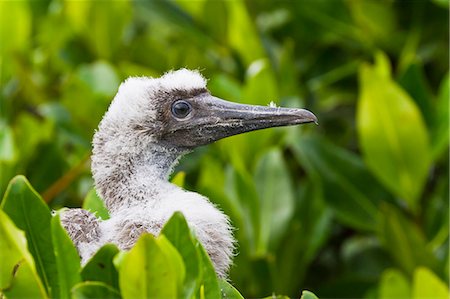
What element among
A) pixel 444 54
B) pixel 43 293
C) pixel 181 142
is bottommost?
pixel 43 293

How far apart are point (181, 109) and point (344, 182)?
1318mm

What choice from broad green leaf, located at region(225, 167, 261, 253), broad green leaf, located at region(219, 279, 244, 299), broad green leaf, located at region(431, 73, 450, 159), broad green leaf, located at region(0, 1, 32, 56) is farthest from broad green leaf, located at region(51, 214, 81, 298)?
broad green leaf, located at region(0, 1, 32, 56)

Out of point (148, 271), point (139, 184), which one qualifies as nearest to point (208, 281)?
point (148, 271)

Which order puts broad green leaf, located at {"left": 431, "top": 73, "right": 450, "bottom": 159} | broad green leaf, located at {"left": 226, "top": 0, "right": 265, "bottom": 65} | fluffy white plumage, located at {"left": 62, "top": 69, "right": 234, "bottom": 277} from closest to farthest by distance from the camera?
fluffy white plumage, located at {"left": 62, "top": 69, "right": 234, "bottom": 277}
broad green leaf, located at {"left": 431, "top": 73, "right": 450, "bottom": 159}
broad green leaf, located at {"left": 226, "top": 0, "right": 265, "bottom": 65}

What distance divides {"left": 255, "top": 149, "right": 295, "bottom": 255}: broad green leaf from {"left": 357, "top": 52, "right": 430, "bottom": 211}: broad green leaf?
37 centimetres

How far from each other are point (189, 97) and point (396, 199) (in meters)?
1.45

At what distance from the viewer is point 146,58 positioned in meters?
4.66

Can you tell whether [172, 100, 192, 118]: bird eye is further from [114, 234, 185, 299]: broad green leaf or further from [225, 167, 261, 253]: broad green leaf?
[114, 234, 185, 299]: broad green leaf

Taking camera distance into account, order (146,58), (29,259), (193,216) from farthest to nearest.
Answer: (146,58) → (193,216) → (29,259)

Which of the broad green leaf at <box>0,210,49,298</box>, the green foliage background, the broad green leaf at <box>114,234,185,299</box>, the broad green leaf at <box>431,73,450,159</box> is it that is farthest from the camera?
the broad green leaf at <box>431,73,450,159</box>

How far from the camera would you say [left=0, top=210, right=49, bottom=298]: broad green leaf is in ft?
6.85

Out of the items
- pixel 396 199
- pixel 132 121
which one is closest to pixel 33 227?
pixel 132 121

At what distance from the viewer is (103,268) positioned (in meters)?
2.13

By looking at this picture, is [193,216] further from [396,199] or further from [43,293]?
[396,199]
